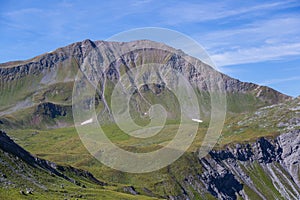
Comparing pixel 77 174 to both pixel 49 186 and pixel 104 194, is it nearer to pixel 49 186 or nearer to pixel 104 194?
pixel 104 194

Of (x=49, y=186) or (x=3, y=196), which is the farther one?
(x=49, y=186)

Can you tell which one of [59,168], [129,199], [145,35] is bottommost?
[129,199]

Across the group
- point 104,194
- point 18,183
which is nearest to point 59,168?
point 104,194

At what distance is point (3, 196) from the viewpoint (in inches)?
3610

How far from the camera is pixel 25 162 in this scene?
436 ft

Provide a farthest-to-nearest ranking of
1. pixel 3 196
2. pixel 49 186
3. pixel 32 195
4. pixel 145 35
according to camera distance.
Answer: pixel 49 186 → pixel 32 195 → pixel 3 196 → pixel 145 35

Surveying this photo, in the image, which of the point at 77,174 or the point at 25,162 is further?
the point at 77,174

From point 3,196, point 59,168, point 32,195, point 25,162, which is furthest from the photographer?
point 59,168

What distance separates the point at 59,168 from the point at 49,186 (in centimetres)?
5354

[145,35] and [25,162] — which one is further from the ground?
[145,35]

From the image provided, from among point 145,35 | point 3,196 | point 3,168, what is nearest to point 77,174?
point 3,168

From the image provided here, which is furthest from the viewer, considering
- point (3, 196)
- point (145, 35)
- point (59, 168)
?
point (59, 168)

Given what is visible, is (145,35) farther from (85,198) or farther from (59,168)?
(59,168)

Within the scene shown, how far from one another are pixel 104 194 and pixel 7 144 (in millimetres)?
37827
